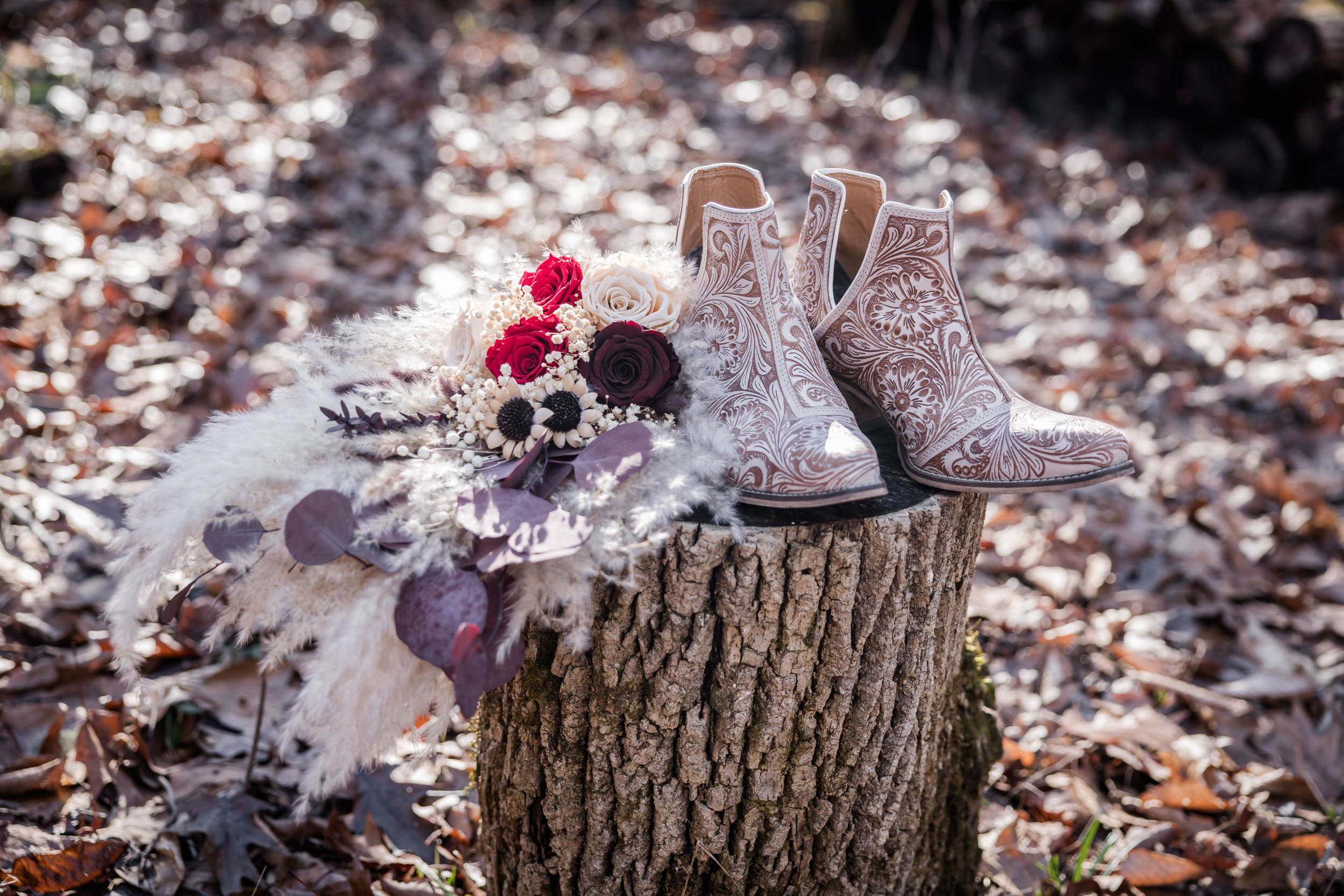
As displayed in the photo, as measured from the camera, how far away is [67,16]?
5316 millimetres

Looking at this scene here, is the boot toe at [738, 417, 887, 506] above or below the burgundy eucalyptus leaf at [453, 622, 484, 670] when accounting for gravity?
above

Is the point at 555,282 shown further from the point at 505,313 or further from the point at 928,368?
the point at 928,368

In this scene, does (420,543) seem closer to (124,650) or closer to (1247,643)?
(124,650)

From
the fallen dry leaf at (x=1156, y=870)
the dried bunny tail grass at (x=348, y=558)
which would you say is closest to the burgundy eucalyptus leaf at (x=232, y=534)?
the dried bunny tail grass at (x=348, y=558)

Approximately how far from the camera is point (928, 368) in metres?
1.45

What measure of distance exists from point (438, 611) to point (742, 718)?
1.65ft

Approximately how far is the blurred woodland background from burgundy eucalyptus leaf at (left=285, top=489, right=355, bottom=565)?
28.6 inches

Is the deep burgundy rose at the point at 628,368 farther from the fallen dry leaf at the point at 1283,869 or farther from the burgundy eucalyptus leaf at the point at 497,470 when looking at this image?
the fallen dry leaf at the point at 1283,869

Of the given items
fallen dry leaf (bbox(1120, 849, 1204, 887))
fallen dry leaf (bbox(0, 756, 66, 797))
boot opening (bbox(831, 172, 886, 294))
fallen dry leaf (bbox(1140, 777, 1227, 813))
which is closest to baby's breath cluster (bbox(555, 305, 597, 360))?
boot opening (bbox(831, 172, 886, 294))

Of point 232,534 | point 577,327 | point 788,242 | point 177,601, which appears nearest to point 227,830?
point 177,601

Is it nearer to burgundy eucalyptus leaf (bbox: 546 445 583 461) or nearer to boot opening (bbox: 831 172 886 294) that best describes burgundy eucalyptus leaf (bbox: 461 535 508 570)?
burgundy eucalyptus leaf (bbox: 546 445 583 461)

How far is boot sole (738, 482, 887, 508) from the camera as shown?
4.06 ft

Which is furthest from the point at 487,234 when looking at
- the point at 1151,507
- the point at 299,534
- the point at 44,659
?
the point at 299,534

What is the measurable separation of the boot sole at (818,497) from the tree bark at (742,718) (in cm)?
4
